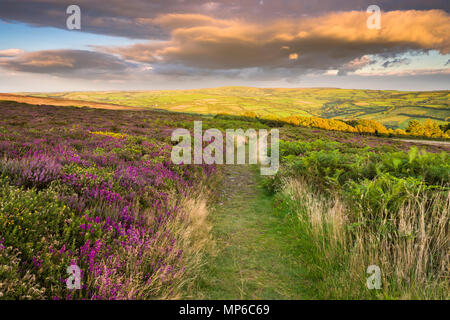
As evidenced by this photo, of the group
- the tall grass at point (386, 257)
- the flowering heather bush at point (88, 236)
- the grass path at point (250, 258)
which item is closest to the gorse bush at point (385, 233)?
the tall grass at point (386, 257)

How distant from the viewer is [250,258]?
15.2 feet

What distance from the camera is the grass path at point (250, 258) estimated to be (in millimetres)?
3656

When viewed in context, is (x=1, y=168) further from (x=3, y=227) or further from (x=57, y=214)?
(x=3, y=227)

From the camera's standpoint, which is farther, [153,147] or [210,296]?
[153,147]

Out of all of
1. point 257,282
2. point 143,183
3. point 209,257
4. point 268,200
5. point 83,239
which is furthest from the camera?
point 268,200

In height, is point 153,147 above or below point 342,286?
above

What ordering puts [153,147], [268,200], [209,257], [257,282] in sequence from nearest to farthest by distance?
[257,282]
[209,257]
[268,200]
[153,147]

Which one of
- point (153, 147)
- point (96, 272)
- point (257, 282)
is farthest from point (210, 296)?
point (153, 147)

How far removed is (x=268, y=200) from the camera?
830 centimetres

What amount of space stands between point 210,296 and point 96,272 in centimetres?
163

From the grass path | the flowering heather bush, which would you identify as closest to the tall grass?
the grass path

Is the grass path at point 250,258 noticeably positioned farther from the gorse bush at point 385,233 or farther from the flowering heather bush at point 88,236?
the flowering heather bush at point 88,236

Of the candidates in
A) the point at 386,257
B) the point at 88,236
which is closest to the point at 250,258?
the point at 386,257
